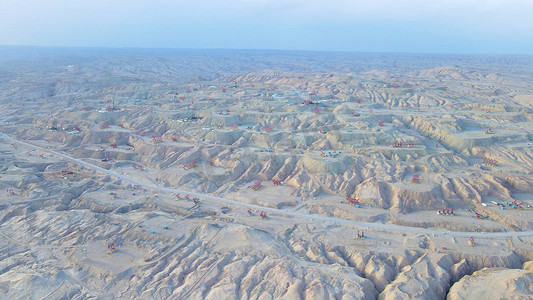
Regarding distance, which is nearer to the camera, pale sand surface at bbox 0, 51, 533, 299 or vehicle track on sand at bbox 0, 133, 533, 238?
pale sand surface at bbox 0, 51, 533, 299

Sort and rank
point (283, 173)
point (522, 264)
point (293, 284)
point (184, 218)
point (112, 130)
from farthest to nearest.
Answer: point (112, 130) < point (283, 173) < point (184, 218) < point (522, 264) < point (293, 284)

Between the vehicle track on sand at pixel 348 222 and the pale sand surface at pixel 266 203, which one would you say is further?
the vehicle track on sand at pixel 348 222

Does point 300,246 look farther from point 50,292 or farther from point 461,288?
point 50,292

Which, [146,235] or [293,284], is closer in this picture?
[293,284]

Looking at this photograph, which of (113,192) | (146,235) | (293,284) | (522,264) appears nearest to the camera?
(293,284)

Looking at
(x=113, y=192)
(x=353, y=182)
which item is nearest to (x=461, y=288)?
(x=353, y=182)

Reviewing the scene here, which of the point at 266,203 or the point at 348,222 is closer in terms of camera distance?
the point at 348,222

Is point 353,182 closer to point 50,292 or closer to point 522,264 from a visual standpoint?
point 522,264
